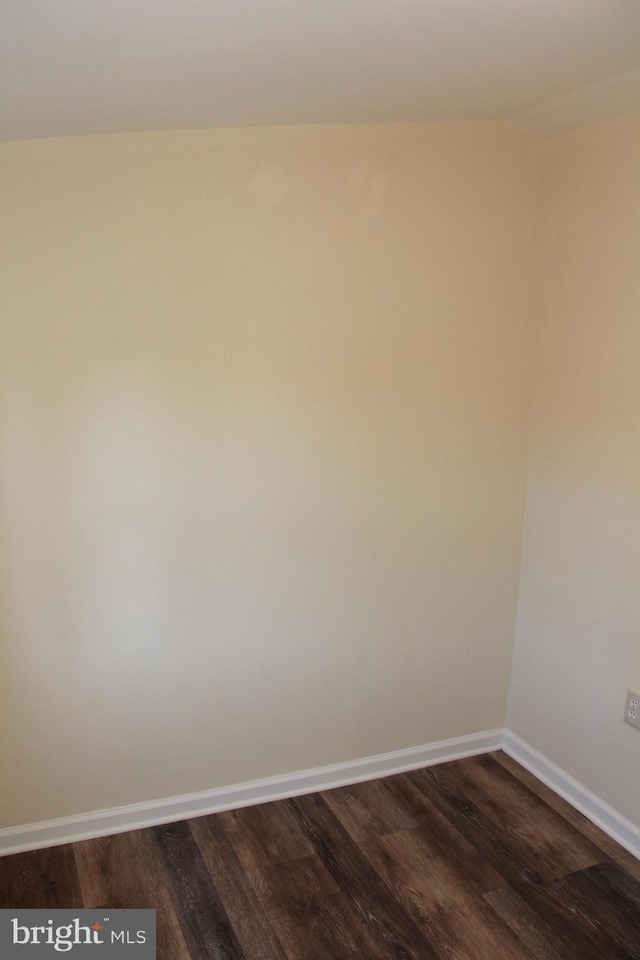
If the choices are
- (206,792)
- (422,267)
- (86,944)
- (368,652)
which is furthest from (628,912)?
(422,267)

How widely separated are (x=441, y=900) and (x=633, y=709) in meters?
0.91

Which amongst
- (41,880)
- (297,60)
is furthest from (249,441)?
(41,880)

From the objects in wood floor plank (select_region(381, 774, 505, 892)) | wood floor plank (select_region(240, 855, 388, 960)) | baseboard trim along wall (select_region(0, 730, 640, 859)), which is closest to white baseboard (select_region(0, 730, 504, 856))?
baseboard trim along wall (select_region(0, 730, 640, 859))

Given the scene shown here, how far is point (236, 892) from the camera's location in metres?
2.27

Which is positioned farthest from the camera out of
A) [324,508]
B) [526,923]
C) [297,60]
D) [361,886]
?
[324,508]

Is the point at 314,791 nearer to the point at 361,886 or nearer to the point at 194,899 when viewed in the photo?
the point at 361,886

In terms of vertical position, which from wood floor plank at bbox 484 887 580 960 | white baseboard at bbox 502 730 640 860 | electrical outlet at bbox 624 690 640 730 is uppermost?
electrical outlet at bbox 624 690 640 730

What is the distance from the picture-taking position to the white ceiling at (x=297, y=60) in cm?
134

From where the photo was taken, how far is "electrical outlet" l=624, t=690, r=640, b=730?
8.15 feet

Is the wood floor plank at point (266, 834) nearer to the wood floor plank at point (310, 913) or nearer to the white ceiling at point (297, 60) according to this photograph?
the wood floor plank at point (310, 913)

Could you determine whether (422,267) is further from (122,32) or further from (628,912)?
(628,912)

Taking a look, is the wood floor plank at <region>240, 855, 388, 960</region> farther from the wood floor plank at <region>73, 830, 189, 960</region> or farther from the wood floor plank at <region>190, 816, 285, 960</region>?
the wood floor plank at <region>73, 830, 189, 960</region>

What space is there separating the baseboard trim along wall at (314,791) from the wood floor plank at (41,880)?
51 millimetres

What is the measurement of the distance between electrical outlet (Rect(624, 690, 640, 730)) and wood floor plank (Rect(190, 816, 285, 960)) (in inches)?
53.9
